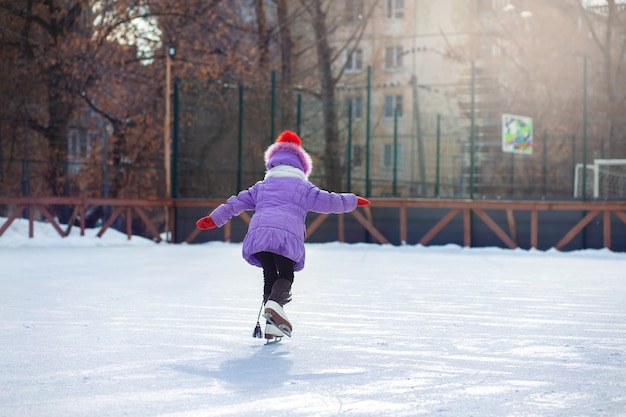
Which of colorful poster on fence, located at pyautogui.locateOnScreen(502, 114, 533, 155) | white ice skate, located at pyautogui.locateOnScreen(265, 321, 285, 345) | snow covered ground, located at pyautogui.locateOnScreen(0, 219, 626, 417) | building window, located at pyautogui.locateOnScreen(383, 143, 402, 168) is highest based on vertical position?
colorful poster on fence, located at pyautogui.locateOnScreen(502, 114, 533, 155)

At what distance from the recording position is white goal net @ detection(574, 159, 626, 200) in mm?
20984

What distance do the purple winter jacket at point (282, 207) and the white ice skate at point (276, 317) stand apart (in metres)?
0.37

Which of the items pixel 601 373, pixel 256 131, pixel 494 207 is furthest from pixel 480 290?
pixel 256 131

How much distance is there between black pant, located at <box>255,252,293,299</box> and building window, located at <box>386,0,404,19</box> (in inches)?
1819

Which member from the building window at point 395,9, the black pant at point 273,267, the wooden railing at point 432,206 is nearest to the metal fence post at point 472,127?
the wooden railing at point 432,206

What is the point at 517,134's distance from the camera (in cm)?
2194

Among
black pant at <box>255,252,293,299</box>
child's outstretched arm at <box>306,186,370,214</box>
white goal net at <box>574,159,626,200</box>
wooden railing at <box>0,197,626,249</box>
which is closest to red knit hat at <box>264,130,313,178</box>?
child's outstretched arm at <box>306,186,370,214</box>

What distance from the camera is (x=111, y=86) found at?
1065 inches

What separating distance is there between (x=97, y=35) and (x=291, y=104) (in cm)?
649

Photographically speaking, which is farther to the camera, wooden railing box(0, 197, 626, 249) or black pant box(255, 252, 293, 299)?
wooden railing box(0, 197, 626, 249)

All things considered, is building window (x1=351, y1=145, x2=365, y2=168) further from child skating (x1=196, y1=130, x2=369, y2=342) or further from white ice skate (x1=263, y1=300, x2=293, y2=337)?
white ice skate (x1=263, y1=300, x2=293, y2=337)

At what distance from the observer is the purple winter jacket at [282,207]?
6.82 m

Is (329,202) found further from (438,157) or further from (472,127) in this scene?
(438,157)

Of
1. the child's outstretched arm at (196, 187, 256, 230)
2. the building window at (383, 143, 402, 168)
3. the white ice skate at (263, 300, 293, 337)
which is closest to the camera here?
the white ice skate at (263, 300, 293, 337)
